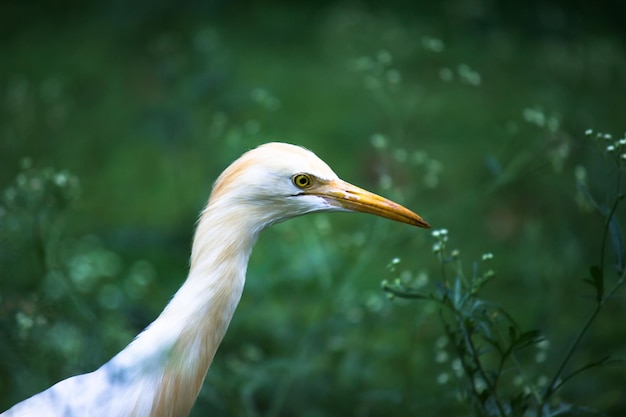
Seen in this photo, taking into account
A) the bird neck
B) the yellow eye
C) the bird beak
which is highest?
the yellow eye

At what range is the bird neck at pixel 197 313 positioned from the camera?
199cm

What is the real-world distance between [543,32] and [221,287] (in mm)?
3854

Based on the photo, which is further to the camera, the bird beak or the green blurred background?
the green blurred background

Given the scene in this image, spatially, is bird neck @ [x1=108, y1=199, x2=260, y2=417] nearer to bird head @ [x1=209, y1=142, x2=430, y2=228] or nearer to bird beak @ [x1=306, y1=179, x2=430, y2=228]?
bird head @ [x1=209, y1=142, x2=430, y2=228]

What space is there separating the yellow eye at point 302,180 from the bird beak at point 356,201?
0.06 ft

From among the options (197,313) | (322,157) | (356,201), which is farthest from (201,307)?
(322,157)

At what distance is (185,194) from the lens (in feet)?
15.1

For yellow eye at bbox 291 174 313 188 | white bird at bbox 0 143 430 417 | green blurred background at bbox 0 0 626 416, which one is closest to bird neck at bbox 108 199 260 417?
white bird at bbox 0 143 430 417

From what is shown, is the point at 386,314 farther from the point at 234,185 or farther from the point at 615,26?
the point at 615,26

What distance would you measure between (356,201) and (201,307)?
44 centimetres

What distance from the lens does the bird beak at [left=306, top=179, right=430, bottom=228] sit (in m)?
2.07

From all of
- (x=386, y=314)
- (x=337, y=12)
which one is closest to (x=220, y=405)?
(x=386, y=314)

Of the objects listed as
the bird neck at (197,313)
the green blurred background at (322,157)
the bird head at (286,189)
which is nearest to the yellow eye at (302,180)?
the bird head at (286,189)

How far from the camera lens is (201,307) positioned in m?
1.99
